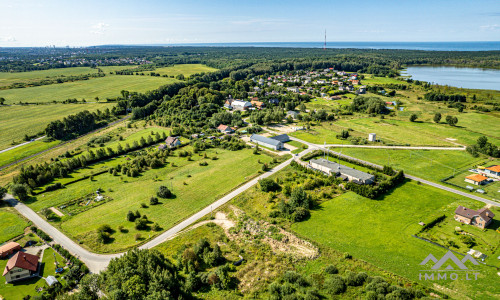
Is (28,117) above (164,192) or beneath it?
above

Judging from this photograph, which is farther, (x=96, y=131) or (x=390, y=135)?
(x=96, y=131)

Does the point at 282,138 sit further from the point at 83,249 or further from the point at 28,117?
the point at 28,117

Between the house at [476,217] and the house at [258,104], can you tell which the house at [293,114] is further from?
the house at [476,217]

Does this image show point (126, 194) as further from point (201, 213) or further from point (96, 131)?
point (96, 131)

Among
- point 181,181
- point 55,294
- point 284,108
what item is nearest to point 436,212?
point 181,181

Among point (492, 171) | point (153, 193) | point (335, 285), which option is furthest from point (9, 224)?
point (492, 171)

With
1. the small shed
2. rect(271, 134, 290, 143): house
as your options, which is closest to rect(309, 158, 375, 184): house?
rect(271, 134, 290, 143): house
